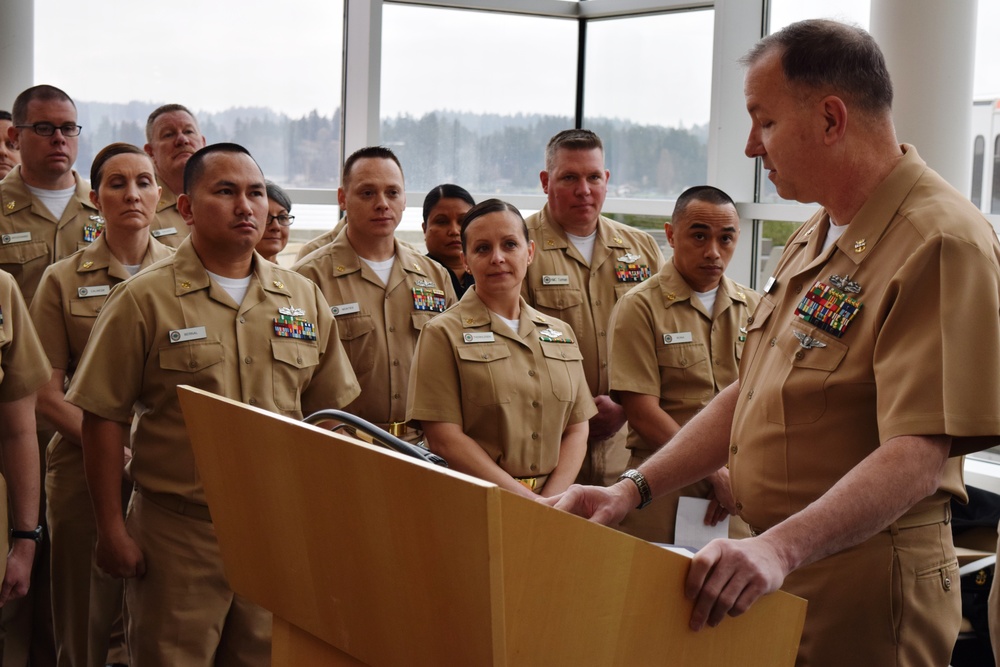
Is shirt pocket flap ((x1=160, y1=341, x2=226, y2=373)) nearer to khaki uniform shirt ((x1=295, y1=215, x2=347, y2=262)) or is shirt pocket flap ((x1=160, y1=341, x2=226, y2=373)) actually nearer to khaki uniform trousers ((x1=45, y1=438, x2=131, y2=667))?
khaki uniform trousers ((x1=45, y1=438, x2=131, y2=667))

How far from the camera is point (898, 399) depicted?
4.84 feet

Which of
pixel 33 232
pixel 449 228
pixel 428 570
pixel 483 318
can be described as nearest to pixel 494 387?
pixel 483 318

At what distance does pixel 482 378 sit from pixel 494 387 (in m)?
0.05

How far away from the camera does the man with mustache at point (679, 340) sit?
3365 mm

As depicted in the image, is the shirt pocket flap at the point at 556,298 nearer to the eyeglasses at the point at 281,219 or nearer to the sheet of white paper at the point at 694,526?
the sheet of white paper at the point at 694,526

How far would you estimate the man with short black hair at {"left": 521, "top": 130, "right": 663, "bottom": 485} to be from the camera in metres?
3.83

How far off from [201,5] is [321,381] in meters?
3.71

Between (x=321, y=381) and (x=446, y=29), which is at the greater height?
(x=446, y=29)

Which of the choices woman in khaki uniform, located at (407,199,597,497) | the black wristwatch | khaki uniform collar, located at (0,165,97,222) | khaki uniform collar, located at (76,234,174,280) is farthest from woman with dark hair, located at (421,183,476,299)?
the black wristwatch

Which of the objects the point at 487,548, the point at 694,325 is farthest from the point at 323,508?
the point at 694,325

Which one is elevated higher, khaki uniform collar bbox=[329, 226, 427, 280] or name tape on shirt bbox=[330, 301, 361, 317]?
khaki uniform collar bbox=[329, 226, 427, 280]

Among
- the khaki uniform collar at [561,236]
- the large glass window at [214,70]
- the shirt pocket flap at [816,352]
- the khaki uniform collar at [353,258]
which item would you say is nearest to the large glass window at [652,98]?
the large glass window at [214,70]

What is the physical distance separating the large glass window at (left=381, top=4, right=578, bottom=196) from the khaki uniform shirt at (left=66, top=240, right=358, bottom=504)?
346 cm

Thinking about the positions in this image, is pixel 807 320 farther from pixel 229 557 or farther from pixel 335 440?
pixel 229 557
